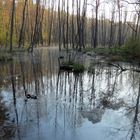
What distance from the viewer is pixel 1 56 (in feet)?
66.2

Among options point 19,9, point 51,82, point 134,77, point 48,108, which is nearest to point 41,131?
point 48,108

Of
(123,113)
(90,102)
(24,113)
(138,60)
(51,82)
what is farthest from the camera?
(138,60)

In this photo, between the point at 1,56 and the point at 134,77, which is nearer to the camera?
the point at 134,77

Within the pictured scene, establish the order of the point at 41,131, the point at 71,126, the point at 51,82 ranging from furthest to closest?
the point at 51,82, the point at 71,126, the point at 41,131

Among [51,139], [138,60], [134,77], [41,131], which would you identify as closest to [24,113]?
[41,131]

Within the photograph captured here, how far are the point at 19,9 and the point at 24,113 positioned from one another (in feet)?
144

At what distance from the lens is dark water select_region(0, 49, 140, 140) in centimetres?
539

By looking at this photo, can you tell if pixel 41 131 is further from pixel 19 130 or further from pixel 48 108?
pixel 48 108

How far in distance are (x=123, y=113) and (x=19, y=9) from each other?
44.0 metres

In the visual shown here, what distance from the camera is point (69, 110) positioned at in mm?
6918

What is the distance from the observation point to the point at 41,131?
539 centimetres

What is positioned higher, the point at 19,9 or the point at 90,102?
the point at 19,9

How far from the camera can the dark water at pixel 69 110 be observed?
17.7ft

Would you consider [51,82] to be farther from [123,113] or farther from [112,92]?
[123,113]
